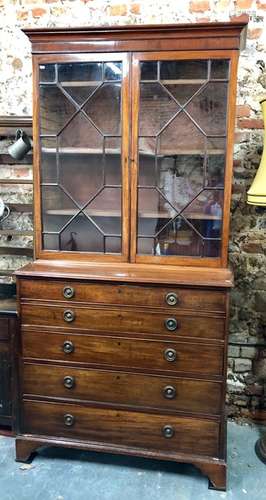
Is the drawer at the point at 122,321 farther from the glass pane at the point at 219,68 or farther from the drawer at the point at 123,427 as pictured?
the glass pane at the point at 219,68

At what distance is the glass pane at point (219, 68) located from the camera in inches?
66.4

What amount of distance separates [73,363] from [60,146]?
3.29 ft

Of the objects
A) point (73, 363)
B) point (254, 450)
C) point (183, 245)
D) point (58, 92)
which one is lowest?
point (254, 450)

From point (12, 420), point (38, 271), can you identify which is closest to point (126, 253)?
point (38, 271)

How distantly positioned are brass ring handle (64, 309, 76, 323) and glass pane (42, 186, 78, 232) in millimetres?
395

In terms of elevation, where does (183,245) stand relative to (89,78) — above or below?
below

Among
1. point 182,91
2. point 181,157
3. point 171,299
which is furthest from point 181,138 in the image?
point 171,299

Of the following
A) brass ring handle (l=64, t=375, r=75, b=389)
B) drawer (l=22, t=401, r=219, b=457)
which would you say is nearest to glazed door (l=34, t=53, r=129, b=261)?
brass ring handle (l=64, t=375, r=75, b=389)

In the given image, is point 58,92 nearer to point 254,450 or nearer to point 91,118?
point 91,118

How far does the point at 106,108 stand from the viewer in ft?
5.96

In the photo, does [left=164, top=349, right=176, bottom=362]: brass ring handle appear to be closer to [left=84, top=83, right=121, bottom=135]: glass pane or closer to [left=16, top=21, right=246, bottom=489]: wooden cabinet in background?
[left=16, top=21, right=246, bottom=489]: wooden cabinet in background

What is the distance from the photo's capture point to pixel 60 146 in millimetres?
1893

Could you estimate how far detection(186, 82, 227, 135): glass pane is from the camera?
1.72 m

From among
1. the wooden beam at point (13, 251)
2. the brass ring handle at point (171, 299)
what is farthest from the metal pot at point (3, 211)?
the brass ring handle at point (171, 299)
